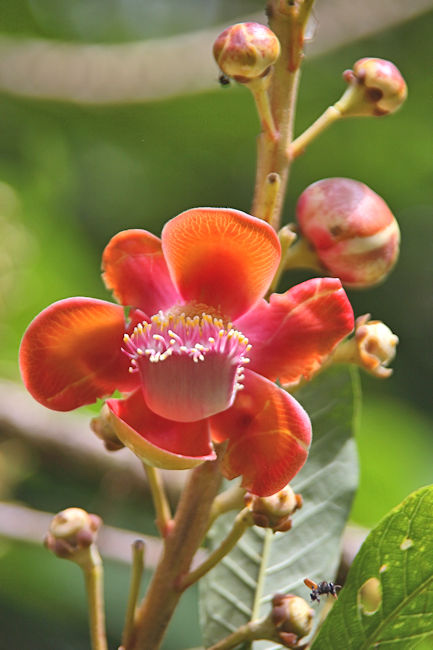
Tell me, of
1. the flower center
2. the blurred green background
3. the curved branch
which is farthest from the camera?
the curved branch

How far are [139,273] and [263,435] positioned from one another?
0.27m

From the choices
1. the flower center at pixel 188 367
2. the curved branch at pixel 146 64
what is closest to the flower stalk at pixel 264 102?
the flower center at pixel 188 367

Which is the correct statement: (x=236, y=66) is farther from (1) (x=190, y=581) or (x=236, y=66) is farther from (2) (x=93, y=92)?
(2) (x=93, y=92)

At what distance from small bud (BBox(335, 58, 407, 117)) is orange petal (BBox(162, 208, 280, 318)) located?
0.84 ft

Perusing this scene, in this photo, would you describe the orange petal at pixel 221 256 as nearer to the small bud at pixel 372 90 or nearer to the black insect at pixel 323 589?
the small bud at pixel 372 90

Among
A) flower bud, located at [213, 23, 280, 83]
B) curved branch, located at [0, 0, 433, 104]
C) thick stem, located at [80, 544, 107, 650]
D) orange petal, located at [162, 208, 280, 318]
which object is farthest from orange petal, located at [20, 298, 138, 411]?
curved branch, located at [0, 0, 433, 104]

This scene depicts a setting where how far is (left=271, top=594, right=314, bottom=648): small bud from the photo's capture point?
1210 mm

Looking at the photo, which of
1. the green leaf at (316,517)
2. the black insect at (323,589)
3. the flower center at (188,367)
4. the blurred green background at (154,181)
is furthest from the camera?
the blurred green background at (154,181)

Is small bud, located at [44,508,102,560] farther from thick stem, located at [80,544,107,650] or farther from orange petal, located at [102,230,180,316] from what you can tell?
orange petal, located at [102,230,180,316]

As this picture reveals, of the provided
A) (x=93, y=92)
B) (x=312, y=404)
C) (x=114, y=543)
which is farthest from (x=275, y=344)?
(x=93, y=92)

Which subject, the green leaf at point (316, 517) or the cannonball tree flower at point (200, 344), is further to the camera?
the green leaf at point (316, 517)

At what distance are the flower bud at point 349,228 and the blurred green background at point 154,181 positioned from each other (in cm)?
156

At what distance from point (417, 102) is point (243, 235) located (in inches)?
98.9

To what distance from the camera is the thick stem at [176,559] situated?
122cm
